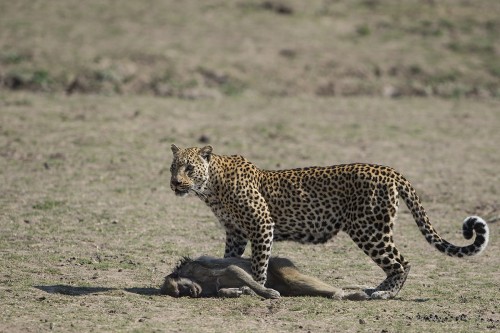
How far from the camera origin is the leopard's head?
37.6 ft

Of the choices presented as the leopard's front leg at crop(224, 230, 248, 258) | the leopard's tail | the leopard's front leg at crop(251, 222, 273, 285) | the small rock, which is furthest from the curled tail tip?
the small rock

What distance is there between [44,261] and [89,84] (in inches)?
489

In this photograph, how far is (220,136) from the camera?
21219mm

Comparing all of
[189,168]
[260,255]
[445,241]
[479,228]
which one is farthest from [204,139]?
[479,228]

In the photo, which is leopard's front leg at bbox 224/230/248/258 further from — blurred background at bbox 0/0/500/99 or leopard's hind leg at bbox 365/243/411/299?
blurred background at bbox 0/0/500/99

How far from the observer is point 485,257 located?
13.9 m

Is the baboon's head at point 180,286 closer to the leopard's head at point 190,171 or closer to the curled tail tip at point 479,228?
the leopard's head at point 190,171

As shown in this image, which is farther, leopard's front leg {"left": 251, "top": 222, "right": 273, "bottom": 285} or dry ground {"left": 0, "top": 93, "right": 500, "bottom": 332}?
leopard's front leg {"left": 251, "top": 222, "right": 273, "bottom": 285}

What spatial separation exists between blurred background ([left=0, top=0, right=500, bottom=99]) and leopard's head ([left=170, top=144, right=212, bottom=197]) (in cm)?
1318

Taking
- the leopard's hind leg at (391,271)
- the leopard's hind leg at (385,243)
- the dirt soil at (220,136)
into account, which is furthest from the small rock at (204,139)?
the leopard's hind leg at (391,271)

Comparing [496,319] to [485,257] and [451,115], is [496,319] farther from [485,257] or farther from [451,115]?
[451,115]

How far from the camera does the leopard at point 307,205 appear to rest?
11.4 metres

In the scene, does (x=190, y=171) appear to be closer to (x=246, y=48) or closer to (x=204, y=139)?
(x=204, y=139)

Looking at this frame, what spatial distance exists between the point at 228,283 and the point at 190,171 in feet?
4.26
